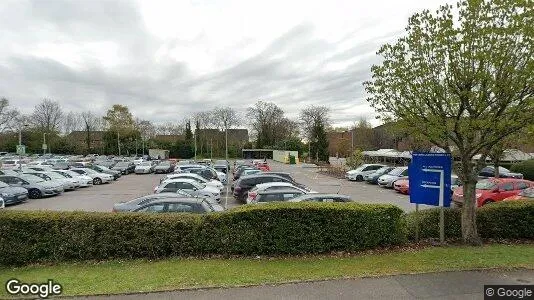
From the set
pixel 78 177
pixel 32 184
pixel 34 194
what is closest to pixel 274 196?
pixel 34 194

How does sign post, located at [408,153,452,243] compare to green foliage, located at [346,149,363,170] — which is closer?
sign post, located at [408,153,452,243]

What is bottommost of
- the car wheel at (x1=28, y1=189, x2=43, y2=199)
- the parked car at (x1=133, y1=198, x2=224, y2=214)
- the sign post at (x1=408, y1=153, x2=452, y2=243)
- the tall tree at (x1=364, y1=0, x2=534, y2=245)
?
Answer: the car wheel at (x1=28, y1=189, x2=43, y2=199)

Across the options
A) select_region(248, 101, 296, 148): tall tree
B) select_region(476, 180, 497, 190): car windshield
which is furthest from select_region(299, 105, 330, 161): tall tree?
select_region(476, 180, 497, 190): car windshield

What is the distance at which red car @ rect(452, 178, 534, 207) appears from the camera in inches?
621

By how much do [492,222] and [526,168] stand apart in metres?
30.0

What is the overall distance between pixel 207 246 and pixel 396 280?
396cm

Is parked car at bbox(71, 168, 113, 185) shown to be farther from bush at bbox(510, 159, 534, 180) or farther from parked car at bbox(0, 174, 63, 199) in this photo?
bush at bbox(510, 159, 534, 180)

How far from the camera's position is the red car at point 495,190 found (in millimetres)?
15777

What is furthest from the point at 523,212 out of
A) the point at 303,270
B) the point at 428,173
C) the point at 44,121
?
the point at 44,121

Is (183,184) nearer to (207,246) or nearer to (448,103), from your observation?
(207,246)

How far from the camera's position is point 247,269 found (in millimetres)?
6859

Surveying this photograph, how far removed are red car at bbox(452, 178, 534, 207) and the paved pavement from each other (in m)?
10.7

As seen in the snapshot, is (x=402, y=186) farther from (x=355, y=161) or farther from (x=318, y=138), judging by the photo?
(x=318, y=138)

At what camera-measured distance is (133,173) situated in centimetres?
4338
